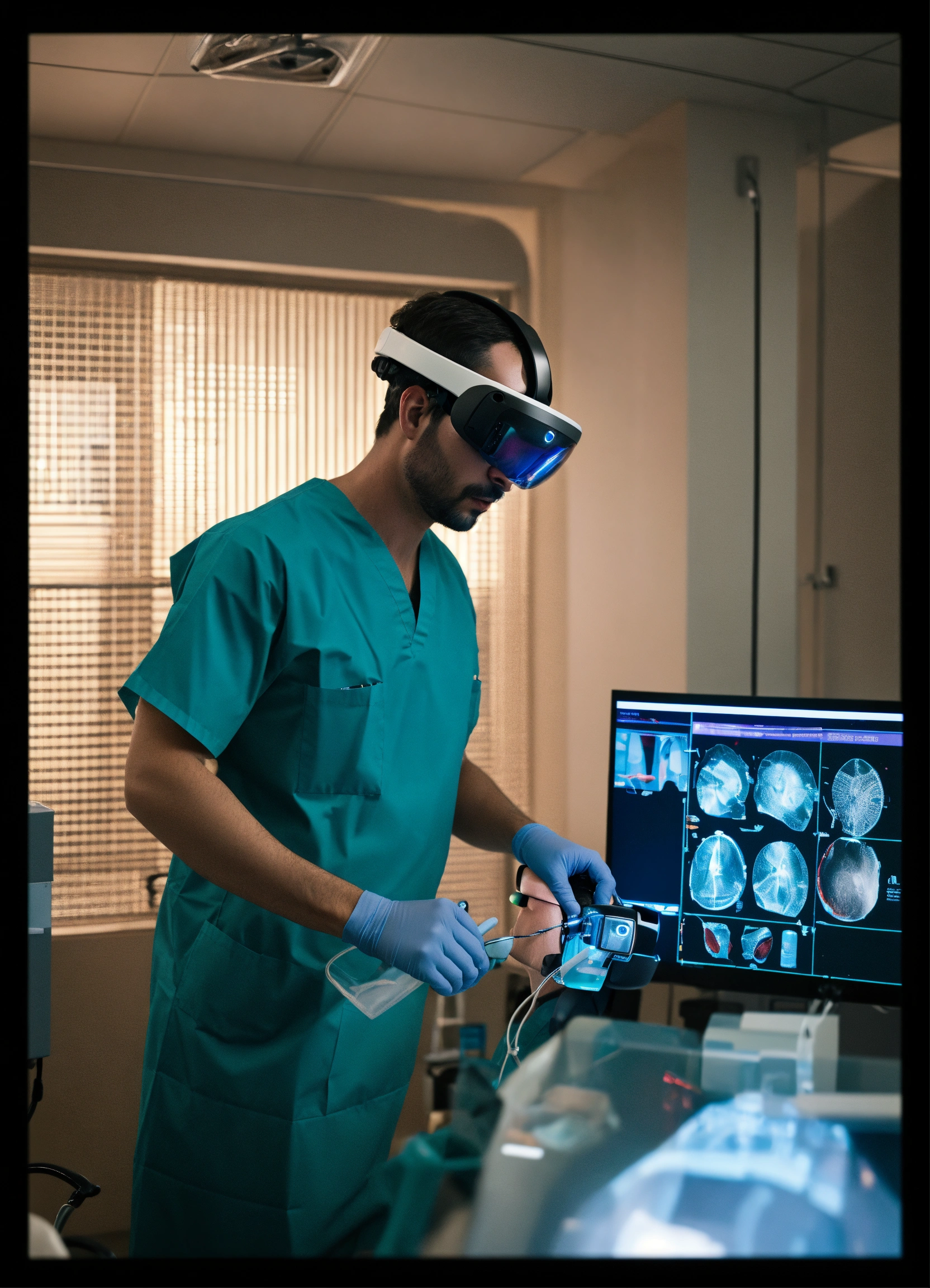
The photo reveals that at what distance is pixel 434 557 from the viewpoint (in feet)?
5.41

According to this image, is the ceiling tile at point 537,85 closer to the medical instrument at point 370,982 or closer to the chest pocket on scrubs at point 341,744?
the chest pocket on scrubs at point 341,744

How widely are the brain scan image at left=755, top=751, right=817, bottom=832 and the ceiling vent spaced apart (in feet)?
4.80

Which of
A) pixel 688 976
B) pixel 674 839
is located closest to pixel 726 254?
pixel 674 839

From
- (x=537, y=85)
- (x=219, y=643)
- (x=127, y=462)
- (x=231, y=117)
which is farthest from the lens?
(x=127, y=462)

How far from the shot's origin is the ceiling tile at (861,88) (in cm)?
208

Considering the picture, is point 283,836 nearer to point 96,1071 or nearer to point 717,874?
point 717,874

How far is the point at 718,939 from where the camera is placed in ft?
5.14

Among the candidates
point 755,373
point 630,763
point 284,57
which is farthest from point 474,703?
point 284,57

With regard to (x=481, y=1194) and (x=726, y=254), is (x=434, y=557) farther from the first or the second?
(x=726, y=254)

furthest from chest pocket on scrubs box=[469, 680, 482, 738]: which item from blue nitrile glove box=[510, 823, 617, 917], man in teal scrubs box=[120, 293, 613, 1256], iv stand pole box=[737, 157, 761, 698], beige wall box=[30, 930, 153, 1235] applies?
beige wall box=[30, 930, 153, 1235]

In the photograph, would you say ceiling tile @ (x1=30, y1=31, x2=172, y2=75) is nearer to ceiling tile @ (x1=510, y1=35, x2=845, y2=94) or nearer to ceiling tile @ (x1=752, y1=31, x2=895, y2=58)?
ceiling tile @ (x1=510, y1=35, x2=845, y2=94)

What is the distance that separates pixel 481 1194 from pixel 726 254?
6.68 ft

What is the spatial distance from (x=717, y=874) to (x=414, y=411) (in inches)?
33.7
